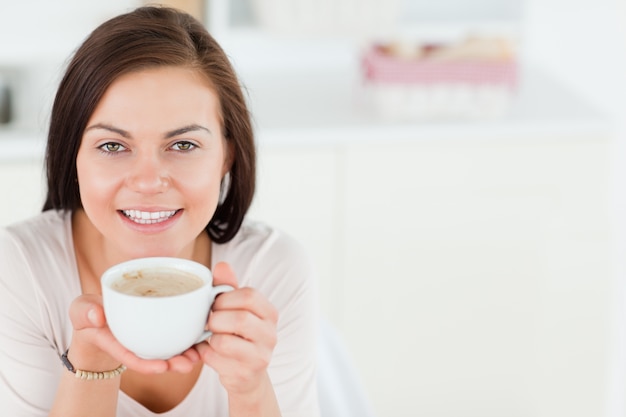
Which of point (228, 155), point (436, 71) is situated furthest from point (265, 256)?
point (436, 71)

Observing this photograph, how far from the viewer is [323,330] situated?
1.72 meters

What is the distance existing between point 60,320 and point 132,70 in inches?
15.6

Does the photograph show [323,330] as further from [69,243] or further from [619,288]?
[619,288]

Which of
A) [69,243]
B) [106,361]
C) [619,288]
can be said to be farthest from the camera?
[619,288]

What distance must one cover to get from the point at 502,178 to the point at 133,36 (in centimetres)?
138

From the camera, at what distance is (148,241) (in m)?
→ 1.38

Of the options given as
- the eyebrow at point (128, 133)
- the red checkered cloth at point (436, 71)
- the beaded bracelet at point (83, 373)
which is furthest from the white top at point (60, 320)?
the red checkered cloth at point (436, 71)

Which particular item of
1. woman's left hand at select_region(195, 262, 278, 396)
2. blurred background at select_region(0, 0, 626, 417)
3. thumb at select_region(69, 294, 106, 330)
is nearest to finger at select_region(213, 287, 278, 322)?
woman's left hand at select_region(195, 262, 278, 396)

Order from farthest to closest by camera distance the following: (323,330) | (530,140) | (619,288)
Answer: (619,288) → (530,140) → (323,330)

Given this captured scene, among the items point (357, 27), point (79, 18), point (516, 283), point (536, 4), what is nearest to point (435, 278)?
point (516, 283)

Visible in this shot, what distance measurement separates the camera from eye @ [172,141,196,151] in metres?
1.37

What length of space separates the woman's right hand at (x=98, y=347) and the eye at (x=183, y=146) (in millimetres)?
251

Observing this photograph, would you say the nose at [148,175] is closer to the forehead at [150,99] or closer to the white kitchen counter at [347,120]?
the forehead at [150,99]

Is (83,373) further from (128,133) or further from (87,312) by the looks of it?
(128,133)
